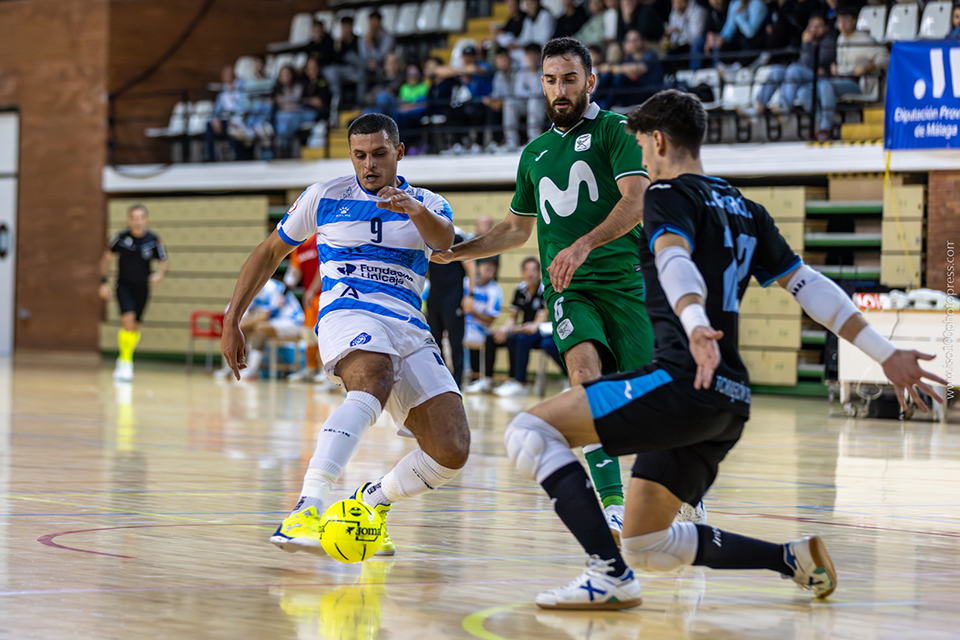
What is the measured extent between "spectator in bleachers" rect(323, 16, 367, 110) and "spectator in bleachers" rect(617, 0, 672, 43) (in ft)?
14.9

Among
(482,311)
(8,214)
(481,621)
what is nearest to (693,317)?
(481,621)

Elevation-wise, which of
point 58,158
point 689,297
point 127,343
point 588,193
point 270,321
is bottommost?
point 127,343

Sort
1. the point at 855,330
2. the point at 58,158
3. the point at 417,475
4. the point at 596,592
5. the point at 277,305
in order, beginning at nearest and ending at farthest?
1. the point at 596,592
2. the point at 855,330
3. the point at 417,475
4. the point at 277,305
5. the point at 58,158

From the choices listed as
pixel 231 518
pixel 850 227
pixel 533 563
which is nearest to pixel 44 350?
pixel 850 227

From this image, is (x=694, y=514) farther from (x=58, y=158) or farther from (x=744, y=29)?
(x=58, y=158)

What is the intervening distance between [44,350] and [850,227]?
14924 mm

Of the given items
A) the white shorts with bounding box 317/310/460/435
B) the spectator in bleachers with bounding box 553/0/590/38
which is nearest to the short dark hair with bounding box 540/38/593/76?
the white shorts with bounding box 317/310/460/435

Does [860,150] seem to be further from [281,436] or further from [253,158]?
[253,158]

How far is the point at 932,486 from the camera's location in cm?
675

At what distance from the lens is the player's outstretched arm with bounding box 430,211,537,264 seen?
471 centimetres

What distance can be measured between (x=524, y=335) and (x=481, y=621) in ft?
37.6

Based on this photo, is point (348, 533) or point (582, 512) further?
point (348, 533)

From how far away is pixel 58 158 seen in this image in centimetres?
2205

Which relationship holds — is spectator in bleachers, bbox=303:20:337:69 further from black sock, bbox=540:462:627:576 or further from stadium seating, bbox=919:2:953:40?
black sock, bbox=540:462:627:576
